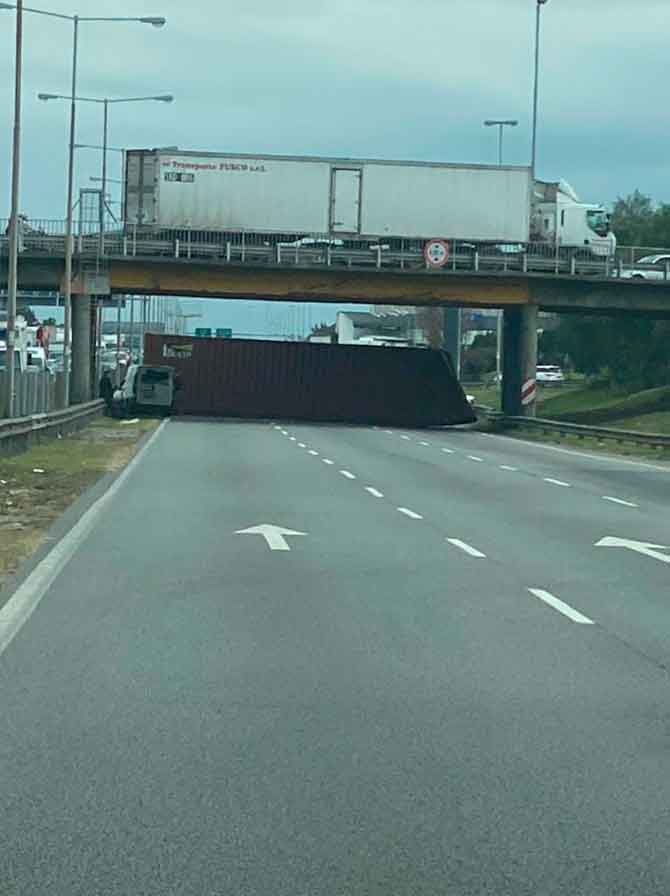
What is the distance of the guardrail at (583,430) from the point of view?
5222 cm

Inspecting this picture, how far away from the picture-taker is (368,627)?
14.0 m

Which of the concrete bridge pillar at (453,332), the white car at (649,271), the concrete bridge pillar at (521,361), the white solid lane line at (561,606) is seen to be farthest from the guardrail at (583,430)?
the white solid lane line at (561,606)

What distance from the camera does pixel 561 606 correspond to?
15602mm

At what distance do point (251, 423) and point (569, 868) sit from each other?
6427cm

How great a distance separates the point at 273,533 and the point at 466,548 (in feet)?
8.35

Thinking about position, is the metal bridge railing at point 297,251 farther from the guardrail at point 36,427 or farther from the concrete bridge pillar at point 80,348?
the guardrail at point 36,427

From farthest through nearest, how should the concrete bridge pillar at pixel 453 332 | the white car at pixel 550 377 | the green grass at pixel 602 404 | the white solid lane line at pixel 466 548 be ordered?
the white car at pixel 550 377 < the concrete bridge pillar at pixel 453 332 < the green grass at pixel 602 404 < the white solid lane line at pixel 466 548

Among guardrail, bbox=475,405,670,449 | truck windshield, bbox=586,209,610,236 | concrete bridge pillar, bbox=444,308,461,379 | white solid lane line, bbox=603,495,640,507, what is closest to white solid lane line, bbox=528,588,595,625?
white solid lane line, bbox=603,495,640,507

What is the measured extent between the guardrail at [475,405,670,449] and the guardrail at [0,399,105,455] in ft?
50.9

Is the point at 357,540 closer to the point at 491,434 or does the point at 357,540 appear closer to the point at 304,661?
the point at 304,661

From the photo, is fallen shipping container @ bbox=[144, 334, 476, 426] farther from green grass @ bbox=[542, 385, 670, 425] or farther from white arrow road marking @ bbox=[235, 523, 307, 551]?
white arrow road marking @ bbox=[235, 523, 307, 551]

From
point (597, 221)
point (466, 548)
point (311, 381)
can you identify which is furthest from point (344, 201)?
point (466, 548)

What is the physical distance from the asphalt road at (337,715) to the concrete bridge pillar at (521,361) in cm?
4743

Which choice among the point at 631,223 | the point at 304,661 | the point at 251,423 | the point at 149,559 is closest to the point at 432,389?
the point at 251,423
